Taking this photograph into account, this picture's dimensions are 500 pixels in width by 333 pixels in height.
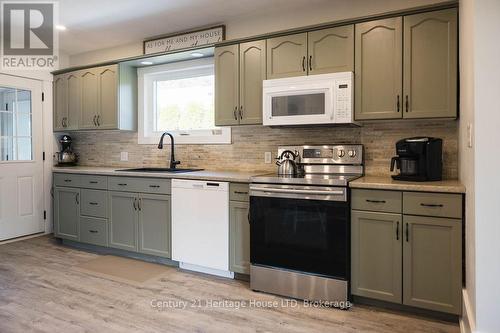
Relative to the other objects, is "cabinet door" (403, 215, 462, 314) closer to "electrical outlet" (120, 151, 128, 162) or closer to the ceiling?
the ceiling

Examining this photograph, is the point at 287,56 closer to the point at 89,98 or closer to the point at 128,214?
the point at 128,214

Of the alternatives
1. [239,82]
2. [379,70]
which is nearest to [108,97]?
[239,82]

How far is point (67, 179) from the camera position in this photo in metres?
4.07

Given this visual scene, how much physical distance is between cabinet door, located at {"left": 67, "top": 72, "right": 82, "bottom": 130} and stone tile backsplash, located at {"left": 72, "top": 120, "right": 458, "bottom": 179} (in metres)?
0.35

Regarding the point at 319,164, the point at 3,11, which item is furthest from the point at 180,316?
the point at 3,11

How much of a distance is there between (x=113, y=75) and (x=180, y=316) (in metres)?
2.90

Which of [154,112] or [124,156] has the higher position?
[154,112]

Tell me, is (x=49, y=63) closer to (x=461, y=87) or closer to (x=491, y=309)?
(x=461, y=87)

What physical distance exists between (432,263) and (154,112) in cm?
337

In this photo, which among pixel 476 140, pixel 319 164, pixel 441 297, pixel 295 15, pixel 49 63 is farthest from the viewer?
Answer: pixel 49 63

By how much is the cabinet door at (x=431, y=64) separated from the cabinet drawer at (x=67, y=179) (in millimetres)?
3490

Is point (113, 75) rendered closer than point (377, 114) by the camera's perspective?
No

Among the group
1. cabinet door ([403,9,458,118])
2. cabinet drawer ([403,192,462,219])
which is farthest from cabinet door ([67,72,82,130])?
cabinet drawer ([403,192,462,219])

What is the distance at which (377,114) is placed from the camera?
8.62ft
